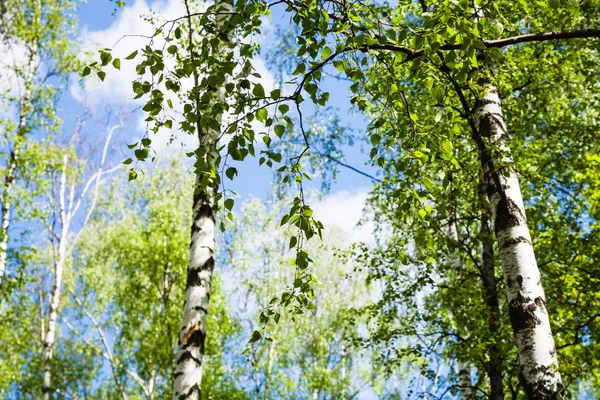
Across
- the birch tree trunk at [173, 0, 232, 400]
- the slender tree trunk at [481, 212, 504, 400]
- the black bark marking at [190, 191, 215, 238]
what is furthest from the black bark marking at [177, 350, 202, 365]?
the slender tree trunk at [481, 212, 504, 400]

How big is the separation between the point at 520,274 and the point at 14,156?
11.7 metres

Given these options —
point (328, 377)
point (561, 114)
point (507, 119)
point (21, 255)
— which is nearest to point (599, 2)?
point (561, 114)

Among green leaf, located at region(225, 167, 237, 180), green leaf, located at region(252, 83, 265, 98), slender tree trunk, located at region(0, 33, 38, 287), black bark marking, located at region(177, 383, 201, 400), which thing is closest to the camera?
green leaf, located at region(252, 83, 265, 98)

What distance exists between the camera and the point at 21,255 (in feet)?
38.4

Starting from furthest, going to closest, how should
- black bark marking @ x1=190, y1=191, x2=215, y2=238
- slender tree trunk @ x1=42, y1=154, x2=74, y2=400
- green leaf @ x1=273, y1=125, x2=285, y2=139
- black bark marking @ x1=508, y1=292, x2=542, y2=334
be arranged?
1. slender tree trunk @ x1=42, y1=154, x2=74, y2=400
2. black bark marking @ x1=190, y1=191, x2=215, y2=238
3. black bark marking @ x1=508, y1=292, x2=542, y2=334
4. green leaf @ x1=273, y1=125, x2=285, y2=139

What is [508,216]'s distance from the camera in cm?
441

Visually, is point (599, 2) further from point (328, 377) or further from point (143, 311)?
point (328, 377)

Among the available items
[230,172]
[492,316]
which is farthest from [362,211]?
[230,172]

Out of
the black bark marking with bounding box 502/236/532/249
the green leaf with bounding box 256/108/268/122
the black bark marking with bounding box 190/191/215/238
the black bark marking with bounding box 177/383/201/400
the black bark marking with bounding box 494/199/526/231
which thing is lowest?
the black bark marking with bounding box 177/383/201/400

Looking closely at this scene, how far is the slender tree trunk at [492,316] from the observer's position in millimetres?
7414

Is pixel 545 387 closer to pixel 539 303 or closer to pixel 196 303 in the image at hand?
pixel 539 303

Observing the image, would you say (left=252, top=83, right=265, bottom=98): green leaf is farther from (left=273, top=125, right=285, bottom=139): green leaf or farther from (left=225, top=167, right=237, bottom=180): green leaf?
(left=225, top=167, right=237, bottom=180): green leaf

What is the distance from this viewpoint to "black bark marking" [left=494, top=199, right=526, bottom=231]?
14.3 feet

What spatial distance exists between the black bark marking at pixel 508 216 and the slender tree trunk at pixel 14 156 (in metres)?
10.4
